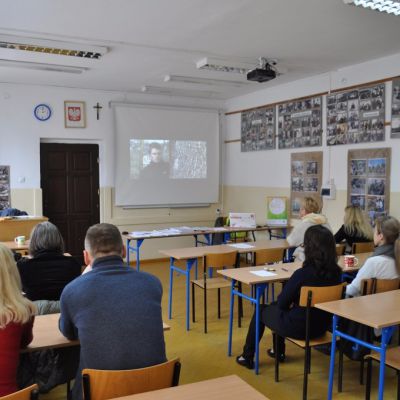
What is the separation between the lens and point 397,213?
17.5 ft

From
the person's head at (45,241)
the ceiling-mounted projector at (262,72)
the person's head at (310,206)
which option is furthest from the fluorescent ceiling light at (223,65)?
the person's head at (45,241)

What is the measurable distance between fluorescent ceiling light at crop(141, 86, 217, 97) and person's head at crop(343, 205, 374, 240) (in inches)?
141

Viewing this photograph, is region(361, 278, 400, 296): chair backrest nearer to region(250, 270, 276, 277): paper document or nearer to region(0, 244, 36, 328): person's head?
region(250, 270, 276, 277): paper document

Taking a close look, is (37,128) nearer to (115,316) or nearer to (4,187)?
(4,187)

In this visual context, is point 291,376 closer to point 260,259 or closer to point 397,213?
point 260,259

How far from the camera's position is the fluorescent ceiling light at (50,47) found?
461 centimetres

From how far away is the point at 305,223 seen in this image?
5000mm

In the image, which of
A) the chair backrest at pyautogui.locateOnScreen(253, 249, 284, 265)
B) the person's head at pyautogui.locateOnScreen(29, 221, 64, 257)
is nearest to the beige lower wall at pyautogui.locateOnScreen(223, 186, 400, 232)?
the chair backrest at pyautogui.locateOnScreen(253, 249, 284, 265)

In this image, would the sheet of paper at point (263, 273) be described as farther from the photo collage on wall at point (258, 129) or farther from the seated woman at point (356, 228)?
the photo collage on wall at point (258, 129)

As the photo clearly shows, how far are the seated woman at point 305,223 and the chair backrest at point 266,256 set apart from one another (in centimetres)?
29

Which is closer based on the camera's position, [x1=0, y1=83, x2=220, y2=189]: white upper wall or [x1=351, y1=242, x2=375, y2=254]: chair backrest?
[x1=351, y1=242, x2=375, y2=254]: chair backrest

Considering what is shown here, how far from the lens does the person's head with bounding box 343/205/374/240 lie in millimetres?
5219

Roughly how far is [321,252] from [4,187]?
5.47 metres

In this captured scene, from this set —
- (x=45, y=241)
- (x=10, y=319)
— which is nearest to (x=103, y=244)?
(x=10, y=319)
